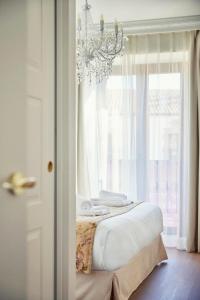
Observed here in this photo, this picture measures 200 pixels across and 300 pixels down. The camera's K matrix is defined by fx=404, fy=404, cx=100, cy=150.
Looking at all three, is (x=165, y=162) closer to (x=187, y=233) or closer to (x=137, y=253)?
(x=187, y=233)

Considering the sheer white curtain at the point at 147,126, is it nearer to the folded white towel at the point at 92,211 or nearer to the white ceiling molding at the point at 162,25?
the white ceiling molding at the point at 162,25

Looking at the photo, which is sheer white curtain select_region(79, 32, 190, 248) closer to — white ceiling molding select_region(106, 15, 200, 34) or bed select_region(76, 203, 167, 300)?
white ceiling molding select_region(106, 15, 200, 34)

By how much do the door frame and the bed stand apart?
73cm

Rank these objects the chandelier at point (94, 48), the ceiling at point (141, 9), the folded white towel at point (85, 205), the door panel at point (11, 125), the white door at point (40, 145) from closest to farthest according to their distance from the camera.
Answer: the door panel at point (11, 125), the white door at point (40, 145), the folded white towel at point (85, 205), the chandelier at point (94, 48), the ceiling at point (141, 9)

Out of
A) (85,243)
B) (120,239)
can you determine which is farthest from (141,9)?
(85,243)

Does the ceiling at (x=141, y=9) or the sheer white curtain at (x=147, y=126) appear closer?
the ceiling at (x=141, y=9)

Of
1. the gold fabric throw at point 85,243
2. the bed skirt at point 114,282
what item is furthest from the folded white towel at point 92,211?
the bed skirt at point 114,282

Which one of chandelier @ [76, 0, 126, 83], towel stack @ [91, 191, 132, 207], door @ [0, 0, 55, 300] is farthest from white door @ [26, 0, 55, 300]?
towel stack @ [91, 191, 132, 207]

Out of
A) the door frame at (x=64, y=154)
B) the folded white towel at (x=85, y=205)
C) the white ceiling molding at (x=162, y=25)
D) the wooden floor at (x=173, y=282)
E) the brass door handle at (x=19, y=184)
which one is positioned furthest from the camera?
the white ceiling molding at (x=162, y=25)

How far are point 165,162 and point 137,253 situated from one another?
2.16m

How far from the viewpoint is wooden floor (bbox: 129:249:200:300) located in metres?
3.44

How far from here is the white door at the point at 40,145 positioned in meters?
1.98

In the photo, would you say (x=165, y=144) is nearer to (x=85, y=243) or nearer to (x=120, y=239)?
(x=120, y=239)

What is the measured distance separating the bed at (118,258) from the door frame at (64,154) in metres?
0.73
